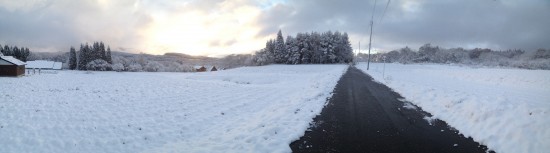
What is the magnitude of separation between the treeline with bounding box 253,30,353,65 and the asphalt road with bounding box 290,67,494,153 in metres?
80.8

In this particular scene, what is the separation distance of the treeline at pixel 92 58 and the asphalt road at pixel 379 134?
10747 centimetres

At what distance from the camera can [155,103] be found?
1972cm

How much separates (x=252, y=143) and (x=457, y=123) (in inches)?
280

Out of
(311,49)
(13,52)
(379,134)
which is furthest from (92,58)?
(379,134)

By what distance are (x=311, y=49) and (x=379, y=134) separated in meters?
87.9

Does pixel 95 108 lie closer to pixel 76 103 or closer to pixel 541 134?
pixel 76 103

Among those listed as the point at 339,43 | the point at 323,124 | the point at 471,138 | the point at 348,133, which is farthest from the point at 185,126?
the point at 339,43

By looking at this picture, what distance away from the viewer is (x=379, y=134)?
385 inches

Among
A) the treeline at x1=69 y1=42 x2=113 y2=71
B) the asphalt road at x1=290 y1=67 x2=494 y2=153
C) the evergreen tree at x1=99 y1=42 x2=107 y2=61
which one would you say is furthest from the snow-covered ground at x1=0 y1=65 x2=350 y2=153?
the evergreen tree at x1=99 y1=42 x2=107 y2=61

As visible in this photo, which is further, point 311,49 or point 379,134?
point 311,49

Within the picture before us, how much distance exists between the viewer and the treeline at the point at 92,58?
103 m

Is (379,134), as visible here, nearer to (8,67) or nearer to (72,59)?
(8,67)

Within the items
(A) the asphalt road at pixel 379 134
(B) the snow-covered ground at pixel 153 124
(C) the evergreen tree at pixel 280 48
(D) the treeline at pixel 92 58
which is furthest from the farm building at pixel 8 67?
(C) the evergreen tree at pixel 280 48

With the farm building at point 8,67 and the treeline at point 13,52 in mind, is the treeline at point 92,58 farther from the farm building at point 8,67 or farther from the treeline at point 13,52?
the farm building at point 8,67
